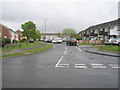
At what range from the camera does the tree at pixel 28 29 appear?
80719 millimetres

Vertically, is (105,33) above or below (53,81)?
above

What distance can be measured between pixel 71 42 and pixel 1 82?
92.2ft

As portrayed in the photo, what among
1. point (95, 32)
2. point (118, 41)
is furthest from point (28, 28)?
point (118, 41)

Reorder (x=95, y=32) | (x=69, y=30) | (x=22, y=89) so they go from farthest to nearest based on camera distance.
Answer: (x=69, y=30)
(x=95, y=32)
(x=22, y=89)

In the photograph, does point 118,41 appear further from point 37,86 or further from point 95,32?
point 95,32

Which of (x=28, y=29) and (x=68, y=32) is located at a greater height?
(x=68, y=32)

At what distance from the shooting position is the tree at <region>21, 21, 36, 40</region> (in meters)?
80.7

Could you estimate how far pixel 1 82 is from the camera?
17.6ft

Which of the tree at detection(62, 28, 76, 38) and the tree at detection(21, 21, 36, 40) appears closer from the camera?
the tree at detection(21, 21, 36, 40)

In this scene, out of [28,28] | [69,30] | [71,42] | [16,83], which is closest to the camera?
[16,83]

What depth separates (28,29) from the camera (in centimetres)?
8238

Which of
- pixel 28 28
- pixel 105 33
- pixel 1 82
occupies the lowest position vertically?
pixel 1 82

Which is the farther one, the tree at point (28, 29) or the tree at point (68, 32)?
the tree at point (68, 32)

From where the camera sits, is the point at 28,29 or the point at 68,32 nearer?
the point at 28,29
